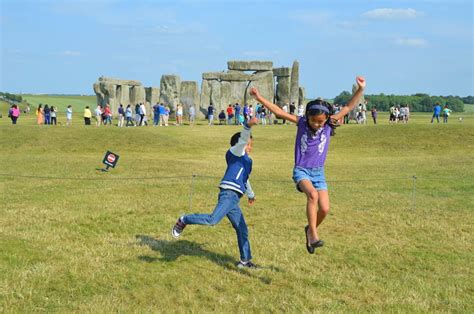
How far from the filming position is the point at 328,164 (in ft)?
71.9

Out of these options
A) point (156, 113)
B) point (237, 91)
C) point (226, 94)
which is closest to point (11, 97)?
point (226, 94)

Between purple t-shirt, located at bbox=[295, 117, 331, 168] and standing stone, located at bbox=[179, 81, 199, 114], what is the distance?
3525 centimetres

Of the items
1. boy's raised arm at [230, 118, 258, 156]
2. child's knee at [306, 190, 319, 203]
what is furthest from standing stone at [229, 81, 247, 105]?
child's knee at [306, 190, 319, 203]

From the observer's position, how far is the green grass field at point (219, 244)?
6660 millimetres

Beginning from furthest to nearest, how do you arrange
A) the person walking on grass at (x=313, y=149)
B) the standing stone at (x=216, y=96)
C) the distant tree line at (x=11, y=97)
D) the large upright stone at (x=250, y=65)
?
the distant tree line at (x=11, y=97)
the large upright stone at (x=250, y=65)
the standing stone at (x=216, y=96)
the person walking on grass at (x=313, y=149)

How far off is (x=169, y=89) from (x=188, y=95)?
1.80 meters

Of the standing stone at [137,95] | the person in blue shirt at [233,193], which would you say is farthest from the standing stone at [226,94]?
the person in blue shirt at [233,193]

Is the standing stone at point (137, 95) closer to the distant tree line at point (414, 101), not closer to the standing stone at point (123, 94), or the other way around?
the standing stone at point (123, 94)

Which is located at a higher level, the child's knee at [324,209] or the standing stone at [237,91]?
the standing stone at [237,91]

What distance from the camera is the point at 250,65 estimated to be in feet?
141

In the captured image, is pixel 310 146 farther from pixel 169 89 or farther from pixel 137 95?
pixel 137 95

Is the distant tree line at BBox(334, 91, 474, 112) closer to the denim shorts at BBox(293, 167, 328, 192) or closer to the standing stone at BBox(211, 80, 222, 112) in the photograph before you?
the standing stone at BBox(211, 80, 222, 112)

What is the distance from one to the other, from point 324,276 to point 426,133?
74.5 feet

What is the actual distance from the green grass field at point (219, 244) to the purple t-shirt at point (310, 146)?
1629 millimetres
